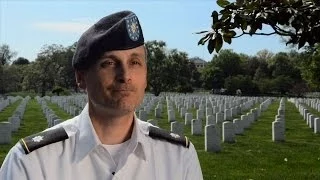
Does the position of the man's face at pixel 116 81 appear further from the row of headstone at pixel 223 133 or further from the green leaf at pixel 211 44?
the row of headstone at pixel 223 133

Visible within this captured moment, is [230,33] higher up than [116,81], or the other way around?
[230,33]

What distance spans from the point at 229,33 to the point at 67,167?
8.64 ft

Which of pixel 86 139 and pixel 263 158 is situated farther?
pixel 263 158

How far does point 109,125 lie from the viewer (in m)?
2.21

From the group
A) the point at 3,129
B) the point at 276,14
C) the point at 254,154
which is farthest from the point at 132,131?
the point at 3,129

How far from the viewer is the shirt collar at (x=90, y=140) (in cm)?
215

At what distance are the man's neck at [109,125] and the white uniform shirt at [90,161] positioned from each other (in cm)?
4

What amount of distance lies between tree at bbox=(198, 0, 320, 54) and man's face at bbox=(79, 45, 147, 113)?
2175 mm

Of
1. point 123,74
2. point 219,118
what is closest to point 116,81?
point 123,74

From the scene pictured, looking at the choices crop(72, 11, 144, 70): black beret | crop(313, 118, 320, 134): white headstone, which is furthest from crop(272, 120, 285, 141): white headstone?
crop(72, 11, 144, 70): black beret

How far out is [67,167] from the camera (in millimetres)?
2121

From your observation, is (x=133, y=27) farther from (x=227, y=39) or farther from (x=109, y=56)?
(x=227, y=39)

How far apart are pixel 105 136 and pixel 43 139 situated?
0.84 feet

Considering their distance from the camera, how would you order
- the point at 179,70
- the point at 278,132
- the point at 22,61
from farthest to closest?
the point at 22,61 → the point at 179,70 → the point at 278,132
